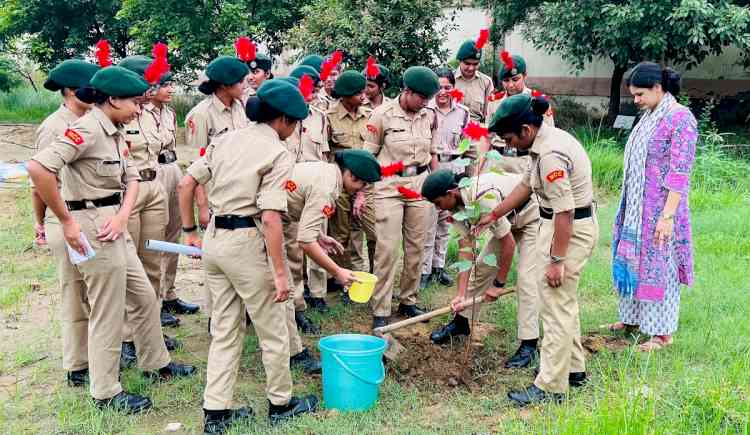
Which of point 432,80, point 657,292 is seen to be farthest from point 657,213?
point 432,80

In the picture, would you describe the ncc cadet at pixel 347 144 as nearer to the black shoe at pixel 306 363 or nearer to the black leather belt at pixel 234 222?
the black shoe at pixel 306 363

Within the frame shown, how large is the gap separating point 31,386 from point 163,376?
82 centimetres

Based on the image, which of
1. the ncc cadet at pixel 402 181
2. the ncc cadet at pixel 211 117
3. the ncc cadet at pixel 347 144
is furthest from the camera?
the ncc cadet at pixel 347 144

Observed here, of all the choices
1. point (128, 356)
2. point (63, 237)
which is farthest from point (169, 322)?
point (63, 237)

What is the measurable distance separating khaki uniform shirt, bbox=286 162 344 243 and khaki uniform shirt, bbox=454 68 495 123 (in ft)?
9.39

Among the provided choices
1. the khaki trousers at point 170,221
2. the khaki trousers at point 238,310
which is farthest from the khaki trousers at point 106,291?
the khaki trousers at point 170,221

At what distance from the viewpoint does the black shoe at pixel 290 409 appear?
375 centimetres

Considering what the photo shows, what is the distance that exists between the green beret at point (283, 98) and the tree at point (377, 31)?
21.5 ft

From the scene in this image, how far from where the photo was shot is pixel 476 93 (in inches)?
271

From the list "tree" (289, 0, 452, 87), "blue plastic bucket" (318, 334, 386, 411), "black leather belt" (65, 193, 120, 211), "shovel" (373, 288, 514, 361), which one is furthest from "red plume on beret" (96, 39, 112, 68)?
"tree" (289, 0, 452, 87)

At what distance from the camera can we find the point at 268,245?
11.3 ft

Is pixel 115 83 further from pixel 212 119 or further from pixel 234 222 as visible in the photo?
pixel 212 119

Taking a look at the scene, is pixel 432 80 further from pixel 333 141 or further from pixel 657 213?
pixel 657 213

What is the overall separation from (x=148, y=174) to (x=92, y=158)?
4.01 feet
